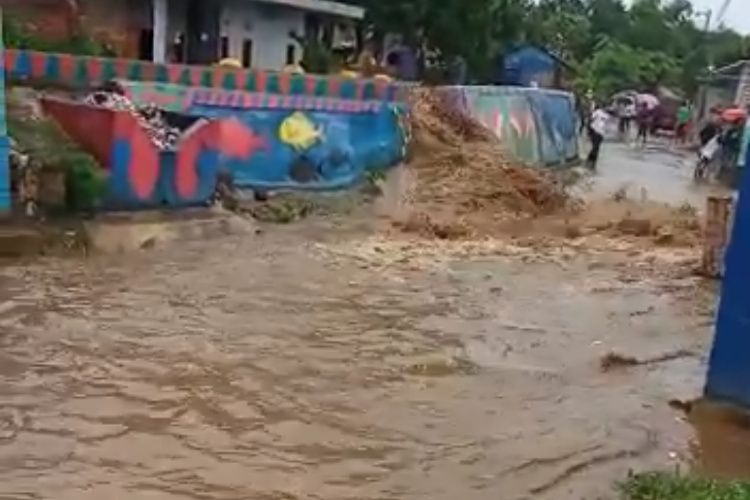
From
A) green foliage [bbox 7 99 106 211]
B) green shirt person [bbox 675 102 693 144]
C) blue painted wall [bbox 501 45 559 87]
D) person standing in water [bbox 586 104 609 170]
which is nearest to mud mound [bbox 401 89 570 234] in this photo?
green foliage [bbox 7 99 106 211]

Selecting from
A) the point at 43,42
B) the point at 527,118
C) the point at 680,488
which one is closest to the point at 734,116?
the point at 527,118

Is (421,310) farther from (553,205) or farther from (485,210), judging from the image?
(553,205)

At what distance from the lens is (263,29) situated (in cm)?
2720

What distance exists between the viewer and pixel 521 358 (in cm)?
929

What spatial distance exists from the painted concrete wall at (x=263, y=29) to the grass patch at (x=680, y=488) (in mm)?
20646

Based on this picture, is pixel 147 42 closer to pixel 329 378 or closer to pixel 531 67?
pixel 329 378

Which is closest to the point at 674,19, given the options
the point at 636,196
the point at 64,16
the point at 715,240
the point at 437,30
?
the point at 437,30

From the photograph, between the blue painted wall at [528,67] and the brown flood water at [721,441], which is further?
the blue painted wall at [528,67]

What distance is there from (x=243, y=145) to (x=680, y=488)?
1222 cm

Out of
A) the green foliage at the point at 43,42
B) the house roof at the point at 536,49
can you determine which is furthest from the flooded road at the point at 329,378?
the house roof at the point at 536,49

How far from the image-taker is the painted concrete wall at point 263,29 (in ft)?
85.2

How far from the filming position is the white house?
2458 cm

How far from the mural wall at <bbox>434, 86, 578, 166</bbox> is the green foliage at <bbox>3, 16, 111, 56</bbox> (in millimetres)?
6808

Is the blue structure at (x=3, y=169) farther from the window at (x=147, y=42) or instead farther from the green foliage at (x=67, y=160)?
the window at (x=147, y=42)
